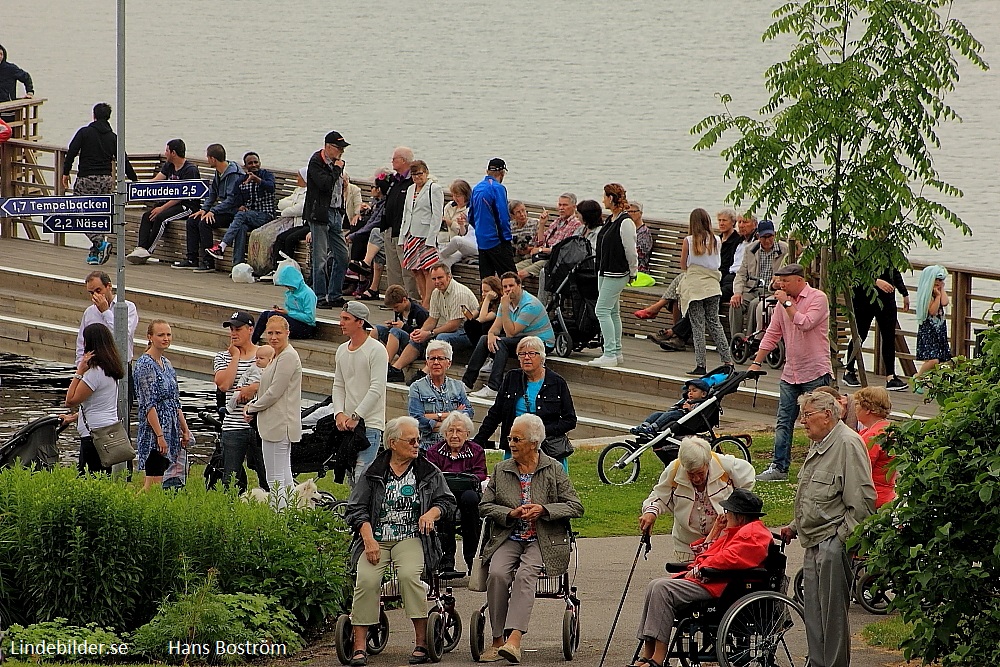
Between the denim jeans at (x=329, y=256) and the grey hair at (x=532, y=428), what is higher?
the denim jeans at (x=329, y=256)

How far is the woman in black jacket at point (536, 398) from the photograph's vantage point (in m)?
12.1

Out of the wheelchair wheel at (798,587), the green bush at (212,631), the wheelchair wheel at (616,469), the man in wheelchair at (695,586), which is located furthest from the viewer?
the wheelchair wheel at (616,469)

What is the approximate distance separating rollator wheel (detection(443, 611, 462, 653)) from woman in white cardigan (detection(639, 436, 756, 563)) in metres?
1.25

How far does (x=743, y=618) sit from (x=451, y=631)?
1938 mm

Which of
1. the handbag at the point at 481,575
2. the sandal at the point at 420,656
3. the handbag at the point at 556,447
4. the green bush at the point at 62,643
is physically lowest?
the sandal at the point at 420,656

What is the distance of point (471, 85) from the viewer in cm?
5916

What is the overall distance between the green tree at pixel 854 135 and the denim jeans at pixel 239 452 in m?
4.81

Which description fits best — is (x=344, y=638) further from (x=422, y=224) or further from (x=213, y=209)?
(x=213, y=209)

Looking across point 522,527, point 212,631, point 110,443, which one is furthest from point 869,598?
point 110,443

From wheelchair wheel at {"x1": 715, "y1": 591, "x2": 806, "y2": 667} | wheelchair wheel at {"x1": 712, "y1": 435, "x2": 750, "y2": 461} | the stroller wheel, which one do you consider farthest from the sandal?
the stroller wheel

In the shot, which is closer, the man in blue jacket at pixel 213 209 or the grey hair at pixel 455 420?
the grey hair at pixel 455 420

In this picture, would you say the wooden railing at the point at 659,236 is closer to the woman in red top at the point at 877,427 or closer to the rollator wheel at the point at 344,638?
the woman in red top at the point at 877,427

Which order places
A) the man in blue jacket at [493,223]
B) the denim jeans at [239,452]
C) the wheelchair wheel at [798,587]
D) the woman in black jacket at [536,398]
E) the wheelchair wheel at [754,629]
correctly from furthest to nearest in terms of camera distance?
the man in blue jacket at [493,223] < the denim jeans at [239,452] < the woman in black jacket at [536,398] < the wheelchair wheel at [798,587] < the wheelchair wheel at [754,629]

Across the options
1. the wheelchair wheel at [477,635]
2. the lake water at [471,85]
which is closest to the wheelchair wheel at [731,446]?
the wheelchair wheel at [477,635]
